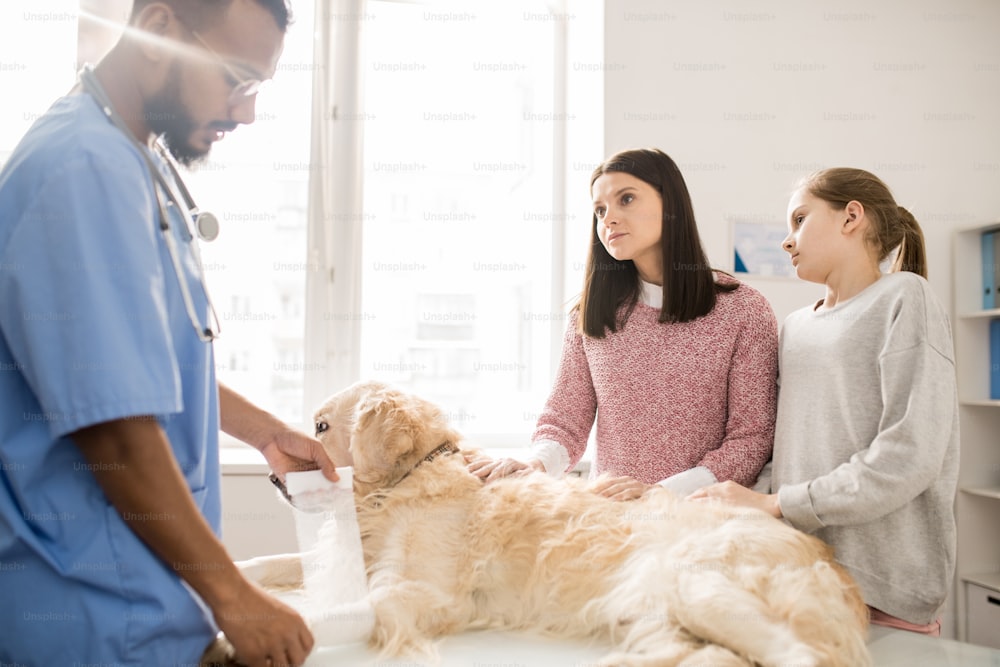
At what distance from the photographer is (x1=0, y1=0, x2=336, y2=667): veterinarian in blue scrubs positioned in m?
0.89

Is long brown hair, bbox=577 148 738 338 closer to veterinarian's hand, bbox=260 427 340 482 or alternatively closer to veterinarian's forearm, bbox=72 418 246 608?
veterinarian's hand, bbox=260 427 340 482

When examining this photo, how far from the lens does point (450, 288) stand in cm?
Answer: 360

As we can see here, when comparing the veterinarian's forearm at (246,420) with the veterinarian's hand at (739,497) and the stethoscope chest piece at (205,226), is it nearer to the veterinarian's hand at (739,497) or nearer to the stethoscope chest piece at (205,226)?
the stethoscope chest piece at (205,226)

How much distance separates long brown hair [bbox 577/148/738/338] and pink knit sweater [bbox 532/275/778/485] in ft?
0.14

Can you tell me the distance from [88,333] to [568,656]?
1.01 m

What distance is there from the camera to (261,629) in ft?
3.26

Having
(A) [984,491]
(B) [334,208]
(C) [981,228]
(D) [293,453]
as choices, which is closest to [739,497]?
(D) [293,453]

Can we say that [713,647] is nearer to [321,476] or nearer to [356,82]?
[321,476]

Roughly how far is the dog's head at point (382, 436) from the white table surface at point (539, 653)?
0.46 metres

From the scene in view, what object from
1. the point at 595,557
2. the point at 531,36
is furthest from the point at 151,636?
the point at 531,36

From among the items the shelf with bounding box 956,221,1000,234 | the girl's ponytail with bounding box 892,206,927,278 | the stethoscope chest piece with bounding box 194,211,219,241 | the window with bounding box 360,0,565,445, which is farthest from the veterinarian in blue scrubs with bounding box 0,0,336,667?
the shelf with bounding box 956,221,1000,234

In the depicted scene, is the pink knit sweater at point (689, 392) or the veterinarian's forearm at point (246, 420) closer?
the veterinarian's forearm at point (246, 420)

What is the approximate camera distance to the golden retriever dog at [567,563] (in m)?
1.19

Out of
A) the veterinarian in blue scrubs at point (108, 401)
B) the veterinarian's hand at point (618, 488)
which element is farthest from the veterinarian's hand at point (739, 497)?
the veterinarian in blue scrubs at point (108, 401)
